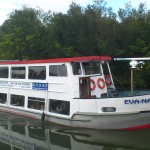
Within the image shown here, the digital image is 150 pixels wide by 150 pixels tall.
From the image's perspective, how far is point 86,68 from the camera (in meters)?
16.0

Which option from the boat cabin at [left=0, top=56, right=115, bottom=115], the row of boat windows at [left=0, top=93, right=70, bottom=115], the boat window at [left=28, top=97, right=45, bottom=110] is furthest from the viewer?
the boat window at [left=28, top=97, right=45, bottom=110]

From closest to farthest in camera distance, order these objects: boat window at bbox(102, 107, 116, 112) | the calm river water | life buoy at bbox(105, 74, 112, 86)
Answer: the calm river water < boat window at bbox(102, 107, 116, 112) < life buoy at bbox(105, 74, 112, 86)

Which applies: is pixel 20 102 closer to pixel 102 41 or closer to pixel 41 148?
pixel 41 148

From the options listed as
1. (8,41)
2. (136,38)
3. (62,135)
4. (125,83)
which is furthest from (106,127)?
(8,41)

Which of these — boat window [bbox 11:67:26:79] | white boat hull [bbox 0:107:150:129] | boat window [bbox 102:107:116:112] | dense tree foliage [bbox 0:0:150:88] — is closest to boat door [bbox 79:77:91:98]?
white boat hull [bbox 0:107:150:129]

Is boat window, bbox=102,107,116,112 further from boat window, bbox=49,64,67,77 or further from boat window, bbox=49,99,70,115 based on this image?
boat window, bbox=49,64,67,77

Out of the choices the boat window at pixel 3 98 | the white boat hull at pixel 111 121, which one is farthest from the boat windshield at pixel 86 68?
the boat window at pixel 3 98

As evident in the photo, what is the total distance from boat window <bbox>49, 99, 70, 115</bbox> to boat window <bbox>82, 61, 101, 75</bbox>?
174 cm

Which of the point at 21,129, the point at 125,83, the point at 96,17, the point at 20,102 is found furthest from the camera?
the point at 96,17

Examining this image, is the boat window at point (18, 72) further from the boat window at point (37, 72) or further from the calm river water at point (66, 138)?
the calm river water at point (66, 138)

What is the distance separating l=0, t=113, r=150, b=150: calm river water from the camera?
43.2ft

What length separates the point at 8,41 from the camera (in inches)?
1385

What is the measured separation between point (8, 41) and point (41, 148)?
23.5 meters

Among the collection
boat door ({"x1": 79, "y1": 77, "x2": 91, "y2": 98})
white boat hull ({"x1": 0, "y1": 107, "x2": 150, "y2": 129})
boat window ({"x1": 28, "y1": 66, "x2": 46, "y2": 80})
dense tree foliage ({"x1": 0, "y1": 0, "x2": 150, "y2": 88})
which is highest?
dense tree foliage ({"x1": 0, "y1": 0, "x2": 150, "y2": 88})
